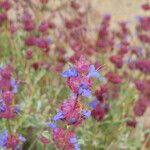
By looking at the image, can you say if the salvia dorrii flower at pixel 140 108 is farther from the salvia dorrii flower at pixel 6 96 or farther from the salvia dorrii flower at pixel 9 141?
the salvia dorrii flower at pixel 9 141

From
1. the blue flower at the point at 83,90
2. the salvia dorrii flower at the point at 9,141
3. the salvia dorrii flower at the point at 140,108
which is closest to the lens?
the blue flower at the point at 83,90

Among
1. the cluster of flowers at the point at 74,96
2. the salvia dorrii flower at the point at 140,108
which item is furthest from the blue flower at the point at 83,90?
the salvia dorrii flower at the point at 140,108

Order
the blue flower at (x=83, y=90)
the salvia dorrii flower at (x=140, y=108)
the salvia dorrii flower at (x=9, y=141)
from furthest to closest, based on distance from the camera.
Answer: the salvia dorrii flower at (x=140, y=108) < the salvia dorrii flower at (x=9, y=141) < the blue flower at (x=83, y=90)

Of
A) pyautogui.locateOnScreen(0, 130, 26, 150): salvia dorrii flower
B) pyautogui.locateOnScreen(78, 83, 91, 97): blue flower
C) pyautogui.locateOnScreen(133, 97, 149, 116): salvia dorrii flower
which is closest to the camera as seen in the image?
pyautogui.locateOnScreen(78, 83, 91, 97): blue flower

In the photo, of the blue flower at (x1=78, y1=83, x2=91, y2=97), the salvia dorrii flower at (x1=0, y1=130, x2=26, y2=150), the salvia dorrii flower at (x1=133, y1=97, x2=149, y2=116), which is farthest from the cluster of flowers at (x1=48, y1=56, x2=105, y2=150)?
the salvia dorrii flower at (x1=133, y1=97, x2=149, y2=116)

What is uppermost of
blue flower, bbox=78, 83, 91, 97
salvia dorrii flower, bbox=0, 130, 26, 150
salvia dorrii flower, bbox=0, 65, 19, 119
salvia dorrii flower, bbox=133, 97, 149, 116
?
salvia dorrii flower, bbox=133, 97, 149, 116

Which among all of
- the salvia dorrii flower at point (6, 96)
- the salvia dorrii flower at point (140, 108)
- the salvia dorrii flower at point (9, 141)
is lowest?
the salvia dorrii flower at point (9, 141)

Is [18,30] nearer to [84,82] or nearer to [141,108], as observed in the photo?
[141,108]

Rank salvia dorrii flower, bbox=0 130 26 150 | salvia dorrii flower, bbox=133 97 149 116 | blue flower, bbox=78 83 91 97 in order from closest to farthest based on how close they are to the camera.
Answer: blue flower, bbox=78 83 91 97 < salvia dorrii flower, bbox=0 130 26 150 < salvia dorrii flower, bbox=133 97 149 116

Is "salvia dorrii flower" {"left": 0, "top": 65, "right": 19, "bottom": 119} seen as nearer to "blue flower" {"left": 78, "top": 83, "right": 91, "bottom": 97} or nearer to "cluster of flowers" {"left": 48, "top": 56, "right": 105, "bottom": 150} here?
"cluster of flowers" {"left": 48, "top": 56, "right": 105, "bottom": 150}

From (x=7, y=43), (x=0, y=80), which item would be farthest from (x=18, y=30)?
Result: (x=0, y=80)

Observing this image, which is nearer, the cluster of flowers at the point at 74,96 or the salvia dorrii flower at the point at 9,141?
the cluster of flowers at the point at 74,96
